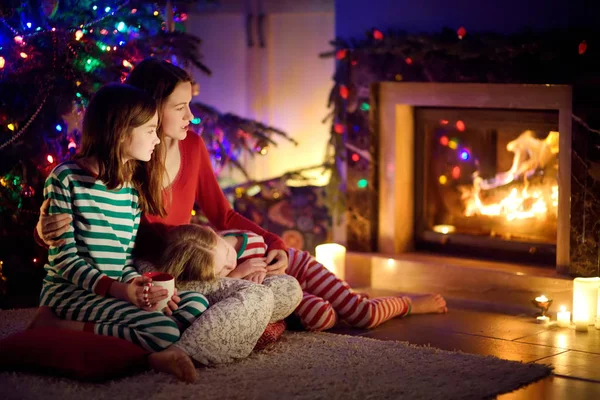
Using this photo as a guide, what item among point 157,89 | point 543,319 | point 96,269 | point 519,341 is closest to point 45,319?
point 96,269

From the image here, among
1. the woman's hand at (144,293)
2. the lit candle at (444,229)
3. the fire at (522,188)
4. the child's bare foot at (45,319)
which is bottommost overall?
the child's bare foot at (45,319)

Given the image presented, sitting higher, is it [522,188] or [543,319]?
[522,188]

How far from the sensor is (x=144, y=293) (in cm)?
292

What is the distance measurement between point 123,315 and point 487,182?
2114 mm

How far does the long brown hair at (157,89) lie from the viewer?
3.29 meters

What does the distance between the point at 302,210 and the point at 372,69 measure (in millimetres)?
874

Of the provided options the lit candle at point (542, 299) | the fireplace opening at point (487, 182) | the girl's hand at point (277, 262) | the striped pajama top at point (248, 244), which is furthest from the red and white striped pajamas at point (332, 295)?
the fireplace opening at point (487, 182)

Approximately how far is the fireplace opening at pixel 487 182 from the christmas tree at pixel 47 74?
4.16ft

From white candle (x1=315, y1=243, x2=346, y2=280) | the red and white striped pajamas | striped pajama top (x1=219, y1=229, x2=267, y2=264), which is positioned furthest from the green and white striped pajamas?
white candle (x1=315, y1=243, x2=346, y2=280)

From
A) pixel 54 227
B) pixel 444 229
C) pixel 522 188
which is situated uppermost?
pixel 522 188

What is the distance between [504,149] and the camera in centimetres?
438

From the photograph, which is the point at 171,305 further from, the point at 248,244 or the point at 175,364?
the point at 248,244

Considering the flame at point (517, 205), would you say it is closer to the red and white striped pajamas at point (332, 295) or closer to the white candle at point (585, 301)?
the white candle at point (585, 301)

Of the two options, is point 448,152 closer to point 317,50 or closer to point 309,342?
point 317,50
